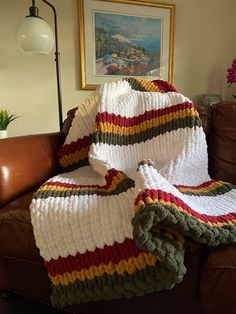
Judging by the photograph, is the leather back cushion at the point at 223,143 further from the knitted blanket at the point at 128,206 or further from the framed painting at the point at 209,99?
the framed painting at the point at 209,99

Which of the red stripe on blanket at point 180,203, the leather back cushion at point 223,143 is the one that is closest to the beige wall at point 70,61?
the leather back cushion at point 223,143

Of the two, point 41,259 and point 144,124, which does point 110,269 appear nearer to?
point 41,259

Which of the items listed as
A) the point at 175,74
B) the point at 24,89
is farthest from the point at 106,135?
the point at 175,74

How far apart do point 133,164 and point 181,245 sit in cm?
46

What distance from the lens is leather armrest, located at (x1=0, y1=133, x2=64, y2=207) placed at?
0.88 m

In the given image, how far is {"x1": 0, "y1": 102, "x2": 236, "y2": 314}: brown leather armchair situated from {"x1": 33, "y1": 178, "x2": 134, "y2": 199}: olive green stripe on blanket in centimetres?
7

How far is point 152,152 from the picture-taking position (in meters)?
1.04

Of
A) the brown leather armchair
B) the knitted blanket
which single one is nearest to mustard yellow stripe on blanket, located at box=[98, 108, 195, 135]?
the knitted blanket

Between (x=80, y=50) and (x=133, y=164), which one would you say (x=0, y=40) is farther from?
(x=133, y=164)

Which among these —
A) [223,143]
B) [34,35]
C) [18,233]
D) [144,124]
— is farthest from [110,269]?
[34,35]

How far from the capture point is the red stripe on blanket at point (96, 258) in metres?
0.66

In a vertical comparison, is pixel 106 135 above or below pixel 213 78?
below

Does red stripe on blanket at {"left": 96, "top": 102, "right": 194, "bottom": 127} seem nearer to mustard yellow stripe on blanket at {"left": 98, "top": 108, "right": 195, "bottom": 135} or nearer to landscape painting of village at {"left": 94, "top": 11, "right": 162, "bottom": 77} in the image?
mustard yellow stripe on blanket at {"left": 98, "top": 108, "right": 195, "bottom": 135}

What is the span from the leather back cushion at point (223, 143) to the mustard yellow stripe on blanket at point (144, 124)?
0.24m
